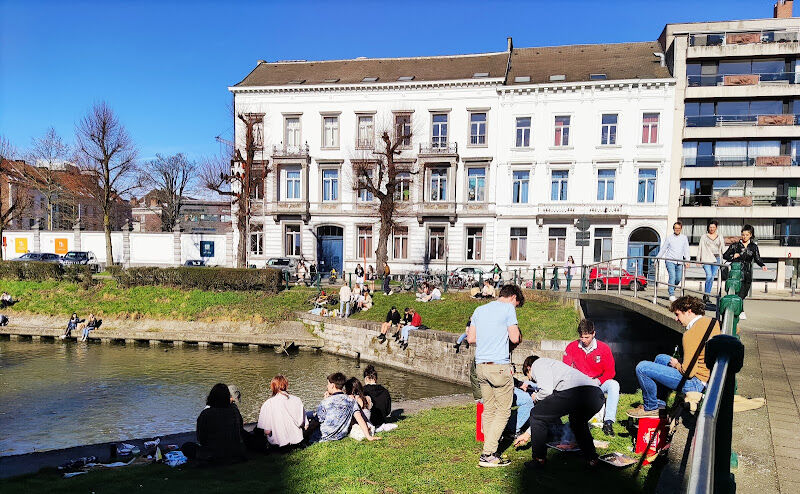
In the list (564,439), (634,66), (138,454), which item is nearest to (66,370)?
(138,454)

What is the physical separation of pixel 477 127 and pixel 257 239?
1711 centimetres

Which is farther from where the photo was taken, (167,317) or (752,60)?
(752,60)

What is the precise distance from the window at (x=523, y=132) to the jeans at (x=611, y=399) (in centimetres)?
2640

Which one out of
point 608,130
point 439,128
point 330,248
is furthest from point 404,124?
point 608,130

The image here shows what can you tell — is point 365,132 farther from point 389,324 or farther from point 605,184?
point 389,324

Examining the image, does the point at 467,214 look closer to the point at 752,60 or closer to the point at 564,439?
the point at 752,60

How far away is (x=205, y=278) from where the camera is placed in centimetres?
2633

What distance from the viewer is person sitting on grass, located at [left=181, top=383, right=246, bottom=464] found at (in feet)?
22.0

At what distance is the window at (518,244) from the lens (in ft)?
104

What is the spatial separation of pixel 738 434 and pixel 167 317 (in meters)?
24.7

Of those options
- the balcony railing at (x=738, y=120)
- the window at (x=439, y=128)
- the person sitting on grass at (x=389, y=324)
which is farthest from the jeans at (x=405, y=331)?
the balcony railing at (x=738, y=120)

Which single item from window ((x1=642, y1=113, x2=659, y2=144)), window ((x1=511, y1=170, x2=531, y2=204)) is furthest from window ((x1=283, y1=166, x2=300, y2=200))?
window ((x1=642, y1=113, x2=659, y2=144))

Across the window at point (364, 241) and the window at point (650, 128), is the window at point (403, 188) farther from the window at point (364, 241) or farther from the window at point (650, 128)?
the window at point (650, 128)

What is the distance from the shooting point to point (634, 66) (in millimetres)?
31344
